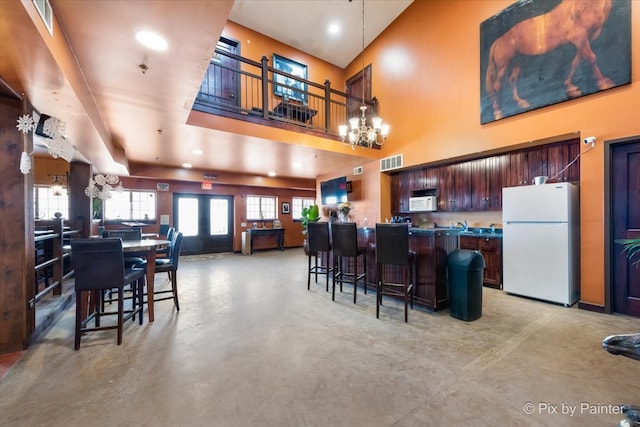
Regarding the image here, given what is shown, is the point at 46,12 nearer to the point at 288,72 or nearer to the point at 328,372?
the point at 328,372

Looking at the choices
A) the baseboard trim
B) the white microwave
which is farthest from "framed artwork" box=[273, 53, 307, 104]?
the baseboard trim

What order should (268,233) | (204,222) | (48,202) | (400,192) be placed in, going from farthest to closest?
1. (268,233)
2. (204,222)
3. (48,202)
4. (400,192)

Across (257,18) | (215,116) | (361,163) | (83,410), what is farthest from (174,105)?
(257,18)

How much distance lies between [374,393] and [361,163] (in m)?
5.51

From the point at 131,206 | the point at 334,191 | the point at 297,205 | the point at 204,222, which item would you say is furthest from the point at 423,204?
the point at 131,206

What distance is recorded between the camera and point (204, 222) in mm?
8320

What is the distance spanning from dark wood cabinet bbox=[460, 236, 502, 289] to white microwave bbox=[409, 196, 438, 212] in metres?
1.06

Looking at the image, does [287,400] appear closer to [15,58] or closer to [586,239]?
[15,58]

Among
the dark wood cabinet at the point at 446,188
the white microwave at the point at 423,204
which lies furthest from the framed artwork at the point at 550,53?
the white microwave at the point at 423,204

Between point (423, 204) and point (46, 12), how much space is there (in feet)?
18.5

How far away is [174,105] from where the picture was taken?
3.07 metres

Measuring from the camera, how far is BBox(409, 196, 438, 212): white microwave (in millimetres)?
5418

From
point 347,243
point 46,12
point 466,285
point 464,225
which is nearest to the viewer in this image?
point 46,12

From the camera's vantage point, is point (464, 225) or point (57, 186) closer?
point (464, 225)
